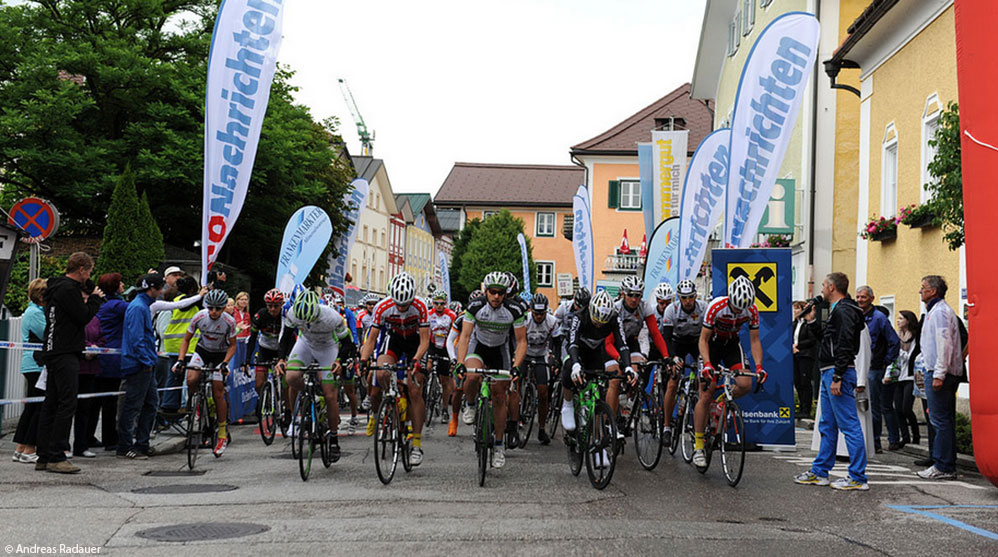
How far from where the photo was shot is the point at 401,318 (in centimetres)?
1123

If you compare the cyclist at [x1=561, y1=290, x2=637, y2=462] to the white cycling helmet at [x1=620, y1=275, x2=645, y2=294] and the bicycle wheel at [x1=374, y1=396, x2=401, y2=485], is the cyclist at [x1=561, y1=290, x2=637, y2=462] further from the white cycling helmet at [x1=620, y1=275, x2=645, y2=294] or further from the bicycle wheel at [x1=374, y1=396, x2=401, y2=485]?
the bicycle wheel at [x1=374, y1=396, x2=401, y2=485]

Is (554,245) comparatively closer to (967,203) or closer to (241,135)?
(241,135)

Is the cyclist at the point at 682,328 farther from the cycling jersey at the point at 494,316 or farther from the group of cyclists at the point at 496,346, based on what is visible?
the cycling jersey at the point at 494,316

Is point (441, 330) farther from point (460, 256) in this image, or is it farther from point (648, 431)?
point (460, 256)

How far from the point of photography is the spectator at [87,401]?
39.2ft

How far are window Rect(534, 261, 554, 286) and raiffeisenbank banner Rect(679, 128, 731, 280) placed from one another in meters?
71.3

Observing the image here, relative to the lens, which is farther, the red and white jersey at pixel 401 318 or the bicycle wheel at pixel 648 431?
the bicycle wheel at pixel 648 431

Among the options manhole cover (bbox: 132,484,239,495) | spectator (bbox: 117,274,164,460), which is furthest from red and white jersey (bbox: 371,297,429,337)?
spectator (bbox: 117,274,164,460)

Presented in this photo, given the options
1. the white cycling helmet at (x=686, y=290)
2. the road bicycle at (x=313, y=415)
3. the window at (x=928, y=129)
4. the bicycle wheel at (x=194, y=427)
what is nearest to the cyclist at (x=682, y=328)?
the white cycling helmet at (x=686, y=290)

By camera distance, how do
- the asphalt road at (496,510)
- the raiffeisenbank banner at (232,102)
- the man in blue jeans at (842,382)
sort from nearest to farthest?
1. the asphalt road at (496,510)
2. the man in blue jeans at (842,382)
3. the raiffeisenbank banner at (232,102)


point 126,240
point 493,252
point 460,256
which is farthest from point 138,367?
point 460,256

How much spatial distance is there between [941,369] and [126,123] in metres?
32.4

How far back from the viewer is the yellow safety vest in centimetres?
1393

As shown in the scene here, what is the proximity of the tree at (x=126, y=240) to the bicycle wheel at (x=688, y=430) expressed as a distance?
20391 millimetres
